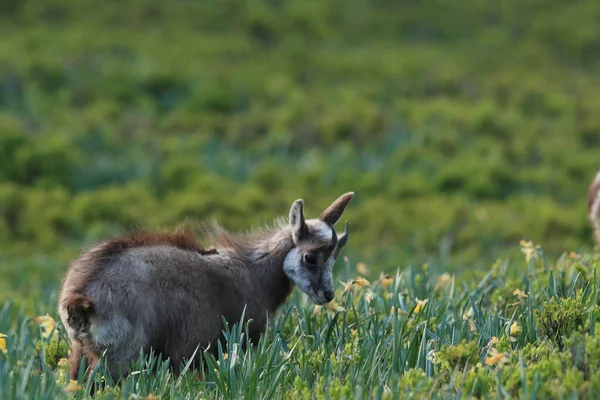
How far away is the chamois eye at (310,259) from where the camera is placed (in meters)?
6.70

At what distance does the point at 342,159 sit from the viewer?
17.4 meters

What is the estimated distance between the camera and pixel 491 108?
763 inches

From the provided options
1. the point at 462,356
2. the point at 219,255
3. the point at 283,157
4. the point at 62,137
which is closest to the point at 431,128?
the point at 283,157

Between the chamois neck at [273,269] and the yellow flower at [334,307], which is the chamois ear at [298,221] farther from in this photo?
the yellow flower at [334,307]

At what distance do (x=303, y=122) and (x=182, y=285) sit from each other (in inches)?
508

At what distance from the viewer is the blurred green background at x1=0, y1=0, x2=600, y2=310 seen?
15.5 meters

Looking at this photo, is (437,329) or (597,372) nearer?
(597,372)

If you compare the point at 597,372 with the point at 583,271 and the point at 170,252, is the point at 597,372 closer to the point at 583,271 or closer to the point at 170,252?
the point at 583,271

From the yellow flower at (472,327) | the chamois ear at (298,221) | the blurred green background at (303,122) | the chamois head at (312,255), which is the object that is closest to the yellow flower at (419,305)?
the yellow flower at (472,327)

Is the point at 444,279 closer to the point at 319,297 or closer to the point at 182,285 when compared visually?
the point at 319,297

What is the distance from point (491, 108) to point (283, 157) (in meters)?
4.28

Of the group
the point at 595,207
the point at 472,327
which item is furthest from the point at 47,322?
the point at 595,207

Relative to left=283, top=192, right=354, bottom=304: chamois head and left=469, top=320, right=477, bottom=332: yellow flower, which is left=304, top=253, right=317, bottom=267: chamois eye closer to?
left=283, top=192, right=354, bottom=304: chamois head

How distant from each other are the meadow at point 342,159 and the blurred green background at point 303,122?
0.05 metres
